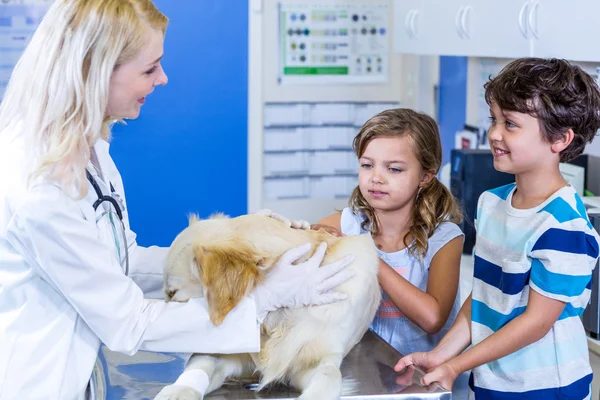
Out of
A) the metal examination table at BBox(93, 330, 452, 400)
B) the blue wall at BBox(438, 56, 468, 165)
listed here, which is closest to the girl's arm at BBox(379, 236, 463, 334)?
the metal examination table at BBox(93, 330, 452, 400)

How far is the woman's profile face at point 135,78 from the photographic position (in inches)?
50.3

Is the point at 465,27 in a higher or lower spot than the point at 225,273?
higher

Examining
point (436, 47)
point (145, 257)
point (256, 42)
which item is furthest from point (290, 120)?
point (145, 257)

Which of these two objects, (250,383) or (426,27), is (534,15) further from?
(250,383)

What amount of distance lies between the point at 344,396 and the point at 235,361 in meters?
0.22

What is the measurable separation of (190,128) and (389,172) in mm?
2251

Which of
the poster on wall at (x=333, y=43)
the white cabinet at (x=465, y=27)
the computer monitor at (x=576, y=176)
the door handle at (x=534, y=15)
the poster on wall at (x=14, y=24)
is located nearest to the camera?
Result: the door handle at (x=534, y=15)

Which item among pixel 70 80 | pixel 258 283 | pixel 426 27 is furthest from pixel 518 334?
pixel 426 27

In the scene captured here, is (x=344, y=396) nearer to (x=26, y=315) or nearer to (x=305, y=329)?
(x=305, y=329)

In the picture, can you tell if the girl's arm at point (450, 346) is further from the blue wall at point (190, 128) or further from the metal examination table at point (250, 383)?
the blue wall at point (190, 128)

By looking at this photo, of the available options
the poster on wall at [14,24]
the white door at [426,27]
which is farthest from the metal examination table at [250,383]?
the poster on wall at [14,24]

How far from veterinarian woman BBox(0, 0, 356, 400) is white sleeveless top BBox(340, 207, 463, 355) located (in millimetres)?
437

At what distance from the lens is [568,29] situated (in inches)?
76.1

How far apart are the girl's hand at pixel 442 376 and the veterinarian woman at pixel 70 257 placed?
0.22m
